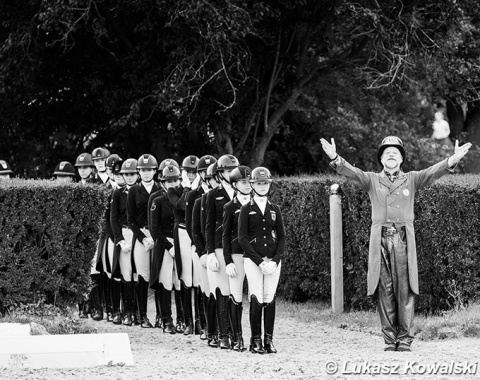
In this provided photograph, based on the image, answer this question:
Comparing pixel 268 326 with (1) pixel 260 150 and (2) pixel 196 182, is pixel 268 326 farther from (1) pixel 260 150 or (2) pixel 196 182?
(1) pixel 260 150

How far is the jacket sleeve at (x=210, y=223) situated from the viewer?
12680 millimetres

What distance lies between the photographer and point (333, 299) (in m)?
15.3

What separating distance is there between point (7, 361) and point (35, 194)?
2366 millimetres

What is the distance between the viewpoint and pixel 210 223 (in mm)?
12727

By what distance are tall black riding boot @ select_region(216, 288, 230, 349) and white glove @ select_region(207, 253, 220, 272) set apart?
0.86 ft

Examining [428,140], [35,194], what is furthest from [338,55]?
[35,194]

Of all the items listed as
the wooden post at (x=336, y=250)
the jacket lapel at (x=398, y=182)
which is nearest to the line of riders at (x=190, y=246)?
the jacket lapel at (x=398, y=182)

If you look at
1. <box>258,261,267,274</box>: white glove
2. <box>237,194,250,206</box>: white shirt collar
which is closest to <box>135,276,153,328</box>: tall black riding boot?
<box>237,194,250,206</box>: white shirt collar

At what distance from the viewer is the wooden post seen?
15250 mm

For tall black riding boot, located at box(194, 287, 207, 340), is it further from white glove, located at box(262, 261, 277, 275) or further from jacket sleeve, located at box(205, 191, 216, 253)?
white glove, located at box(262, 261, 277, 275)

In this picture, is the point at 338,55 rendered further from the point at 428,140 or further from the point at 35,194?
the point at 35,194

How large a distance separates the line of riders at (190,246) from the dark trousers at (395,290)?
43.5 inches

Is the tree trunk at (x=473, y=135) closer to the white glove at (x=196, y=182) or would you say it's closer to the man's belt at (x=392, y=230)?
the white glove at (x=196, y=182)

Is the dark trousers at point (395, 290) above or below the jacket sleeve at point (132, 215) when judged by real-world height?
below
